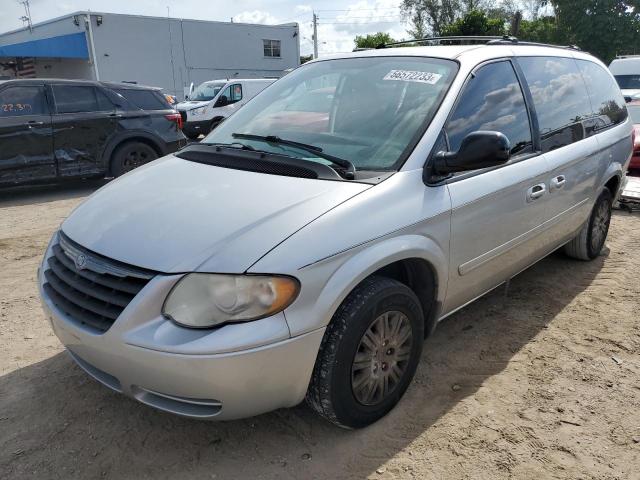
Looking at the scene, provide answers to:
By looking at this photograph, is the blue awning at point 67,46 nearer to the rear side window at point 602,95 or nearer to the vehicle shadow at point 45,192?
the vehicle shadow at point 45,192

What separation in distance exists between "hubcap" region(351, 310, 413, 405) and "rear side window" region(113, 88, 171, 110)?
7.52 metres

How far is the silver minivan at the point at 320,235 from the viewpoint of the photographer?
207 cm

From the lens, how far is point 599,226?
4.83 metres

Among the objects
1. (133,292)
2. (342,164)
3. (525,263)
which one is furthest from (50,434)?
(525,263)

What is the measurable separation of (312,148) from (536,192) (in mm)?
1532

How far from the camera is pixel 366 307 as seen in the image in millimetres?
2322

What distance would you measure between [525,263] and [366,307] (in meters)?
1.85

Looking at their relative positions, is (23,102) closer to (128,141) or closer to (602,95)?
(128,141)

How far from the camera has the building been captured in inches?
1035

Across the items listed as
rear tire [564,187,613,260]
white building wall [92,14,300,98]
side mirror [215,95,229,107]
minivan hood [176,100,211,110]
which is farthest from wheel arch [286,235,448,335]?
white building wall [92,14,300,98]

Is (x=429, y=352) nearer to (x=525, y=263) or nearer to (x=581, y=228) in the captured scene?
(x=525, y=263)

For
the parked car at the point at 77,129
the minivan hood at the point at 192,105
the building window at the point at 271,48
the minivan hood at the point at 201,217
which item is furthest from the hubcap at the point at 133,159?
the building window at the point at 271,48

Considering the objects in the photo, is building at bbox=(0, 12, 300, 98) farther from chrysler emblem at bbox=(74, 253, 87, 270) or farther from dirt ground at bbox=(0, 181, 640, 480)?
chrysler emblem at bbox=(74, 253, 87, 270)

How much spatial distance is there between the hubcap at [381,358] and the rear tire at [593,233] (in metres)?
2.71
